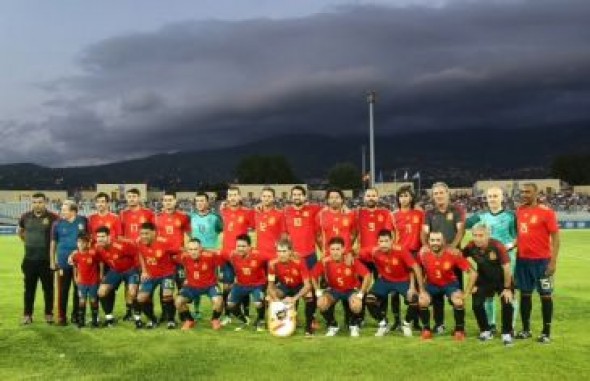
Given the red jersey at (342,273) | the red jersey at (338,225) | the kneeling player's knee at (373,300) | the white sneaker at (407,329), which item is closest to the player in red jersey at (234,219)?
the red jersey at (338,225)

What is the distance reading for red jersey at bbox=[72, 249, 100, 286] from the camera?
10742 millimetres

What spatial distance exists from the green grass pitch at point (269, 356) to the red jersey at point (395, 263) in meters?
0.83

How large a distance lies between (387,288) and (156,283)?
3.59 meters

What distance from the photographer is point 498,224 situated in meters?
9.60

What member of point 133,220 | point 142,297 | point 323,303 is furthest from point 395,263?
point 133,220

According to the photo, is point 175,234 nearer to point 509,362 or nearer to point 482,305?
point 482,305

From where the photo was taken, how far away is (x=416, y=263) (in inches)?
388

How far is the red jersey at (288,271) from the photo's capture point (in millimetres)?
10289

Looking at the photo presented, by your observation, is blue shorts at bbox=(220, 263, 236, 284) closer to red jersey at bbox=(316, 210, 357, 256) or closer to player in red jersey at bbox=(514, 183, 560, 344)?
red jersey at bbox=(316, 210, 357, 256)

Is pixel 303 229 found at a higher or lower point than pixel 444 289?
higher

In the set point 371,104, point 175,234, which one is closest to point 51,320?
point 175,234

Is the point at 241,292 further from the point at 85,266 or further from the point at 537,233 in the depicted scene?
the point at 537,233

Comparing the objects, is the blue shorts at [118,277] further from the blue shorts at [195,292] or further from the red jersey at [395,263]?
the red jersey at [395,263]

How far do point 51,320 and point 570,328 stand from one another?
26.6 ft
